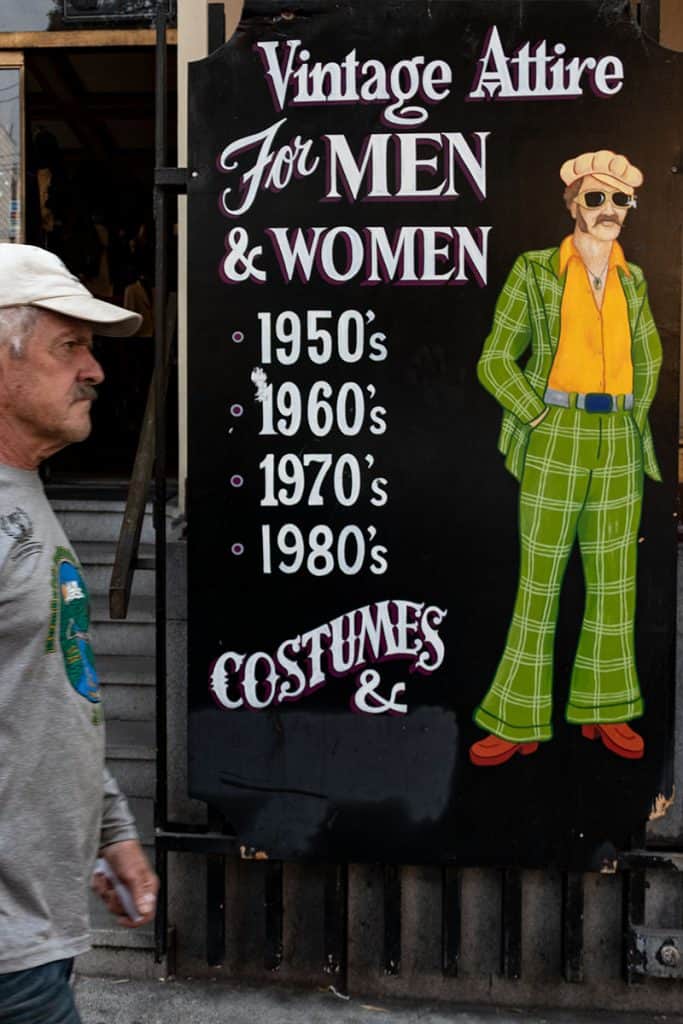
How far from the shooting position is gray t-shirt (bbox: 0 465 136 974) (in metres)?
1.79

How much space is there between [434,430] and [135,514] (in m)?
1.27

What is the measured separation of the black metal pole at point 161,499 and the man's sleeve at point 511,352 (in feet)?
3.77

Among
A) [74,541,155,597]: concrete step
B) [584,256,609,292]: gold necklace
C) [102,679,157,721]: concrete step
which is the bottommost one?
[102,679,157,721]: concrete step

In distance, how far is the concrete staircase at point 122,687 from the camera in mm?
4016

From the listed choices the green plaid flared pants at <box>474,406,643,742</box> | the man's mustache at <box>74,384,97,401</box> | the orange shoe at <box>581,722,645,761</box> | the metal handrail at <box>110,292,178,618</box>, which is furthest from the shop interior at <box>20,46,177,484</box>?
the man's mustache at <box>74,384,97,401</box>

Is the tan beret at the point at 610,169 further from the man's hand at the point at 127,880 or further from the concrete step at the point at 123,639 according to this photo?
the concrete step at the point at 123,639

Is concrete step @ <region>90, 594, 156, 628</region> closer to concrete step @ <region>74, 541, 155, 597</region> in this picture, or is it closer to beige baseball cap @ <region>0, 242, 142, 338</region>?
concrete step @ <region>74, 541, 155, 597</region>

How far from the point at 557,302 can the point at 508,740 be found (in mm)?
1490

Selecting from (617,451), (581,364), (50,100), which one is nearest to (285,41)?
(581,364)

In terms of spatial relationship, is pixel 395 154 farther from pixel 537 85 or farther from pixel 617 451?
pixel 617 451

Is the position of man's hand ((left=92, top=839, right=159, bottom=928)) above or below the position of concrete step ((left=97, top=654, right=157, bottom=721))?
above

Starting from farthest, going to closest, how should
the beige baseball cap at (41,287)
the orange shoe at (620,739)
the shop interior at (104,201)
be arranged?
1. the shop interior at (104,201)
2. the orange shoe at (620,739)
3. the beige baseball cap at (41,287)

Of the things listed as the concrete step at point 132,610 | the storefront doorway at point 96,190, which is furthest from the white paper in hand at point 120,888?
the storefront doorway at point 96,190

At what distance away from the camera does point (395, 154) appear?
356cm
